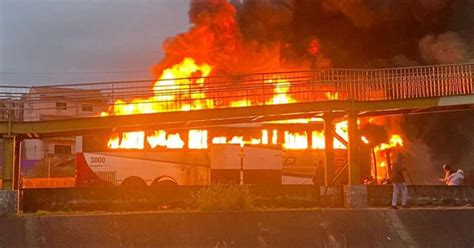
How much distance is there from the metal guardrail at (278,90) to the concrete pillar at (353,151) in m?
0.73

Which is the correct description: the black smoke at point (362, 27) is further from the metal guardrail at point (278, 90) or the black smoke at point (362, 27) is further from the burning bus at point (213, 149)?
the burning bus at point (213, 149)

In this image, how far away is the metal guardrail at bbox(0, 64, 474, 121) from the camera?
1723 cm

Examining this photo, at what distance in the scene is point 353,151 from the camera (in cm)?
1600

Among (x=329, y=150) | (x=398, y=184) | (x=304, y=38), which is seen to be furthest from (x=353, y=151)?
(x=304, y=38)

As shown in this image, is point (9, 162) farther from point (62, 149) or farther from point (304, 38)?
point (62, 149)

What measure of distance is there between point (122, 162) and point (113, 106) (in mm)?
2218

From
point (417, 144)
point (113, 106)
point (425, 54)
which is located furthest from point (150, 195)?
point (425, 54)

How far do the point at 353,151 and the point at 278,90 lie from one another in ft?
11.7

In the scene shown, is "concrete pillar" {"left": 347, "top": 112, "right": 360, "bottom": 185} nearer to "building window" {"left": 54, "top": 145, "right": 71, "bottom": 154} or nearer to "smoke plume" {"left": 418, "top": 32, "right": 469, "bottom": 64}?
"smoke plume" {"left": 418, "top": 32, "right": 469, "bottom": 64}

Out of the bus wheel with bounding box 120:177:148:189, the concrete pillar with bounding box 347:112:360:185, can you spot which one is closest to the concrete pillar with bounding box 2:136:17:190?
the bus wheel with bounding box 120:177:148:189

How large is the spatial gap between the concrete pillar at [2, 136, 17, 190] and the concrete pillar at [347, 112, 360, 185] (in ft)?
29.6

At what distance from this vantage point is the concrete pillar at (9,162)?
14.2 metres

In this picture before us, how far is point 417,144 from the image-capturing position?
2786 centimetres

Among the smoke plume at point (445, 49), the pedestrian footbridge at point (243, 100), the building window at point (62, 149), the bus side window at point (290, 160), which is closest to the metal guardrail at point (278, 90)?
the pedestrian footbridge at point (243, 100)
